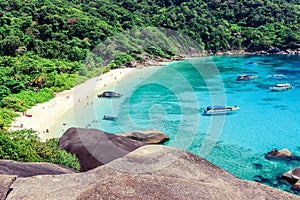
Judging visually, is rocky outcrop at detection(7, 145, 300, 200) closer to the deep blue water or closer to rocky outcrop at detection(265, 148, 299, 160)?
the deep blue water

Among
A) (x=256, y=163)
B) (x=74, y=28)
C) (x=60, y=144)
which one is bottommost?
(x=256, y=163)

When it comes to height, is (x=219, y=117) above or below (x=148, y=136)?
below

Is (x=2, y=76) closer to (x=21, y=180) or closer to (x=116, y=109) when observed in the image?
(x=116, y=109)

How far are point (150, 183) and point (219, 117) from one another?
22.2m

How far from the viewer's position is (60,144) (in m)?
18.3

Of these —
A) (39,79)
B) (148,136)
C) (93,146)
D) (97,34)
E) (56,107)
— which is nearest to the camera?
(93,146)

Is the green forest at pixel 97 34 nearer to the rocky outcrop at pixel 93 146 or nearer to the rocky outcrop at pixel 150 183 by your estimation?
the rocky outcrop at pixel 93 146

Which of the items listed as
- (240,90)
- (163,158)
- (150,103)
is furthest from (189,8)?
(163,158)

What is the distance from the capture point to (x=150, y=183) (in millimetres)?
8773

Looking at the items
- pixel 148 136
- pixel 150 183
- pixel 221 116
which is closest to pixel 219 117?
pixel 221 116

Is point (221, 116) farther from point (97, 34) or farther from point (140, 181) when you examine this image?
point (97, 34)

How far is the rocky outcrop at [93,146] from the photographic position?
1546cm

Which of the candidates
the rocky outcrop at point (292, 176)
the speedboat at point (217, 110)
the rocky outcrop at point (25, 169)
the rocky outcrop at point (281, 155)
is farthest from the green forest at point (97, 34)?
the speedboat at point (217, 110)

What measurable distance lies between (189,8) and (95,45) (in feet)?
144
